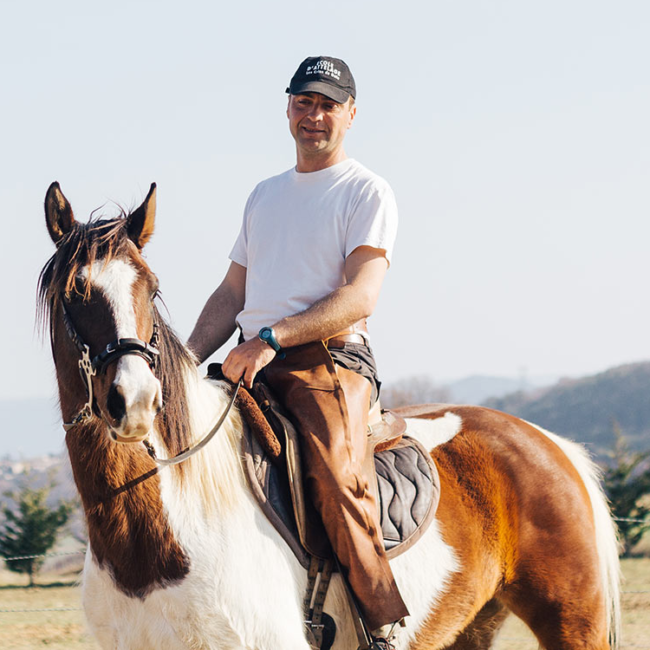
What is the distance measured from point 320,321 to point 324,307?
67 mm

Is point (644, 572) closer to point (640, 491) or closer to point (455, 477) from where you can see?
point (640, 491)

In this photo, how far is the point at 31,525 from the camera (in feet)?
62.8

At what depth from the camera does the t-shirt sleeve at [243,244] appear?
13.8 feet

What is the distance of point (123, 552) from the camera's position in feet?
10.1

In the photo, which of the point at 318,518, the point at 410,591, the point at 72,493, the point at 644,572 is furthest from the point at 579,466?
the point at 644,572

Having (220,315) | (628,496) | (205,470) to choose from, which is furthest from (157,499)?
(628,496)

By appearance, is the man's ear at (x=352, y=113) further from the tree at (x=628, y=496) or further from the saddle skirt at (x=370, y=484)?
the tree at (x=628, y=496)

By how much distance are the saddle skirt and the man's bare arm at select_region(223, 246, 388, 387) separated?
20 centimetres

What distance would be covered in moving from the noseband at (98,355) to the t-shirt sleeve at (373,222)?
107cm

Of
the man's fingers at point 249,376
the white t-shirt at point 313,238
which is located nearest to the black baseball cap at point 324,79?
the white t-shirt at point 313,238

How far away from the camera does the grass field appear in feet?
29.1

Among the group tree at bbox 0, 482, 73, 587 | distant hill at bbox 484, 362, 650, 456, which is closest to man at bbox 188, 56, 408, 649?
tree at bbox 0, 482, 73, 587

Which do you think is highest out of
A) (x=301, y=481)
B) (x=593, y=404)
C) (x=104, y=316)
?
(x=104, y=316)

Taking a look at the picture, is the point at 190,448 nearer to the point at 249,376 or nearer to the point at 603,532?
the point at 249,376
